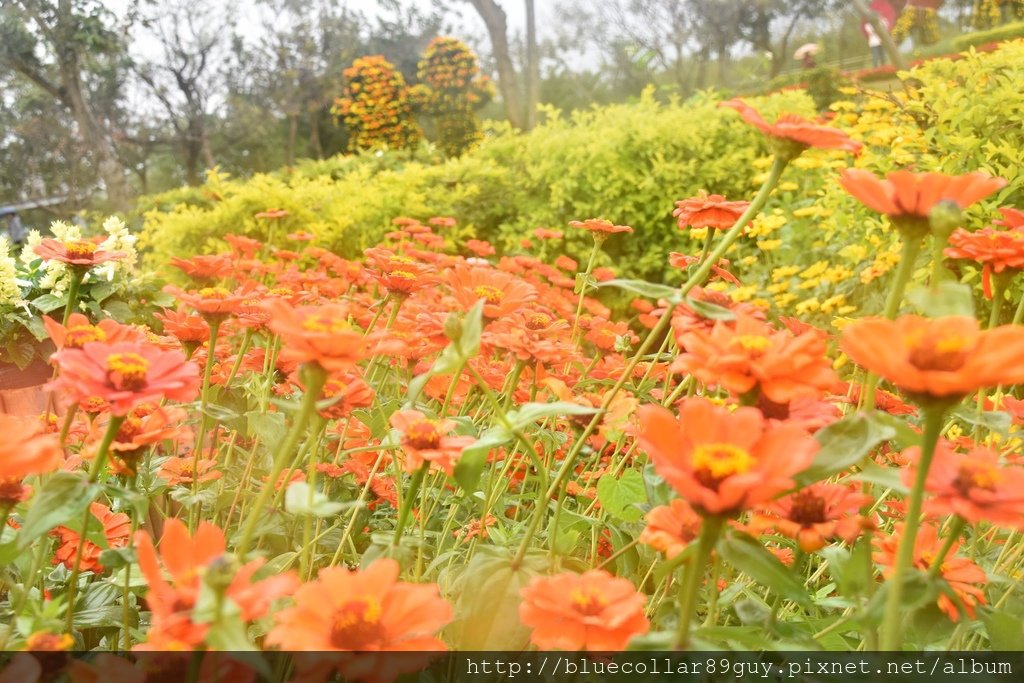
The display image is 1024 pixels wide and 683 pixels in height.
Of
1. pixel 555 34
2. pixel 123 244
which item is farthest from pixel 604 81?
pixel 123 244

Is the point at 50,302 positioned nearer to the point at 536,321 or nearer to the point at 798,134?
the point at 536,321

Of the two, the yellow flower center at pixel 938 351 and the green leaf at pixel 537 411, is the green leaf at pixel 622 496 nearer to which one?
the green leaf at pixel 537 411

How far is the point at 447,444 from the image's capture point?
61cm

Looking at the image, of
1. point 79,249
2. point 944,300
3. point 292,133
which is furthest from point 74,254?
point 292,133

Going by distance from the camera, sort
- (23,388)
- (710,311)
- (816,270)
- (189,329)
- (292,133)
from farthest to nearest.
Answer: (292,133)
(816,270)
(23,388)
(189,329)
(710,311)

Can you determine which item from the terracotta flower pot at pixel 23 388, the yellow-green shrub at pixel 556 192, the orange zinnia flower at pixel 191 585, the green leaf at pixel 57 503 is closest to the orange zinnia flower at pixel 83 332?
the green leaf at pixel 57 503

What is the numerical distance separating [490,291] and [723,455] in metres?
0.47

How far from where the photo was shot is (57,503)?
1.74 feet

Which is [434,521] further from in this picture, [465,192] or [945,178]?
[465,192]

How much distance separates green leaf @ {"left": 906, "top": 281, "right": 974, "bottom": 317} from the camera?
0.47 m

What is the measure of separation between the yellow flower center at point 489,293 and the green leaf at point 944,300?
17.7 inches

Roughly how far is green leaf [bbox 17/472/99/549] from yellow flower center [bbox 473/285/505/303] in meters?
0.42

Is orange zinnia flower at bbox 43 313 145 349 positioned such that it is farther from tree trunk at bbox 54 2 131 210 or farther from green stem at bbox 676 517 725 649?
tree trunk at bbox 54 2 131 210

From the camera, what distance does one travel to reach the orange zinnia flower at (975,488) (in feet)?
1.47
